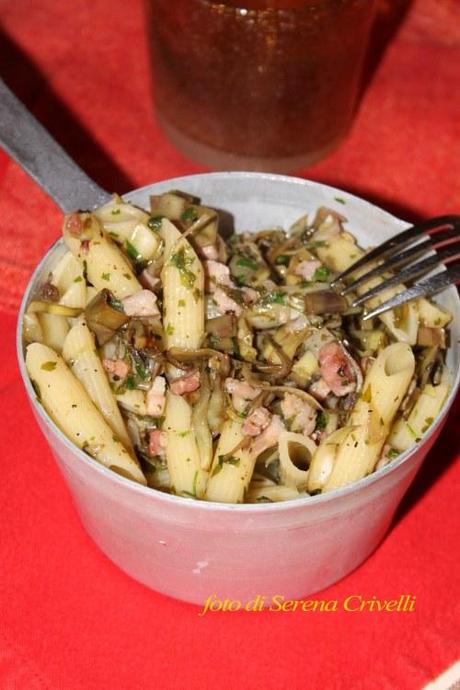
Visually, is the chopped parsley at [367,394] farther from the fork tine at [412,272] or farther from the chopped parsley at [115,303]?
the chopped parsley at [115,303]

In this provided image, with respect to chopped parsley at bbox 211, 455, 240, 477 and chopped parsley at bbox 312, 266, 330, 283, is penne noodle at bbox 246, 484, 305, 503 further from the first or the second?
chopped parsley at bbox 312, 266, 330, 283

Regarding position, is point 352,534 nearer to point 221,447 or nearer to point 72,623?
point 221,447

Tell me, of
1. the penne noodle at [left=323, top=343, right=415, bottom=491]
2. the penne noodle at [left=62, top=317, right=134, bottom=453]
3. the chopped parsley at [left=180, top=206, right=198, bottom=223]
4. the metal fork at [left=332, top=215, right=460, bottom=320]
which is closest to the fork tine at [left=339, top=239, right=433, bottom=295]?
the metal fork at [left=332, top=215, right=460, bottom=320]

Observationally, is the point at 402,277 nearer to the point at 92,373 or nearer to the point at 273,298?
the point at 273,298

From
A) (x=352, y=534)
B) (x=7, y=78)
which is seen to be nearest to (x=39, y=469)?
(x=352, y=534)

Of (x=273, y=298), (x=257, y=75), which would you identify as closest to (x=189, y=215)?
(x=273, y=298)
